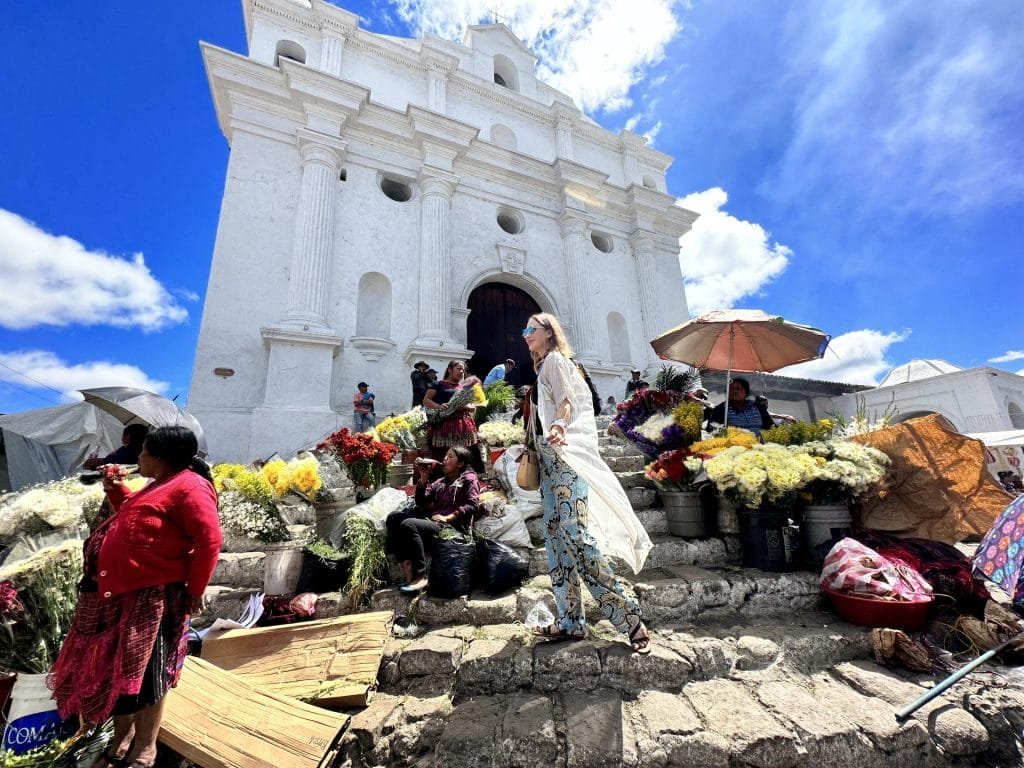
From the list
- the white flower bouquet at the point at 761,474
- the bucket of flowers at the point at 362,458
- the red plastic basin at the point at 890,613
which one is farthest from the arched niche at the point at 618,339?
the red plastic basin at the point at 890,613

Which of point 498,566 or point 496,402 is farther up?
point 496,402

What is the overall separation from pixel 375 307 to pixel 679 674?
29.8 feet

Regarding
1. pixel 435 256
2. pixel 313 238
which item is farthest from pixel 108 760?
pixel 435 256

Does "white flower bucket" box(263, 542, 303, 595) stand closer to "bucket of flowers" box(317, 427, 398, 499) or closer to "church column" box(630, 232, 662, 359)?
"bucket of flowers" box(317, 427, 398, 499)

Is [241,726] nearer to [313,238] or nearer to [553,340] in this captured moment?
[553,340]

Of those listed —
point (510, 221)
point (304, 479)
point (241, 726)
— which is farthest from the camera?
point (510, 221)

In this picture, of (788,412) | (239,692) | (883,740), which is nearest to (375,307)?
(239,692)

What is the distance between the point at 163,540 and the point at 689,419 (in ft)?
14.2

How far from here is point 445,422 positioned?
466 cm

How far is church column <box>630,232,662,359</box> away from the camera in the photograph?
12.7 meters

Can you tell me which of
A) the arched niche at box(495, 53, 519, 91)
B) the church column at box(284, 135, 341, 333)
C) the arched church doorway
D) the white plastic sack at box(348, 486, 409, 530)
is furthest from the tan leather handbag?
the arched niche at box(495, 53, 519, 91)

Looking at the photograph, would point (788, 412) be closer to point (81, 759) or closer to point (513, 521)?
point (513, 521)

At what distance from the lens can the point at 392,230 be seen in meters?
9.91

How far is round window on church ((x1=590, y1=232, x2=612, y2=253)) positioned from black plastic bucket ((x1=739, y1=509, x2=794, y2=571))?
11.2 meters
